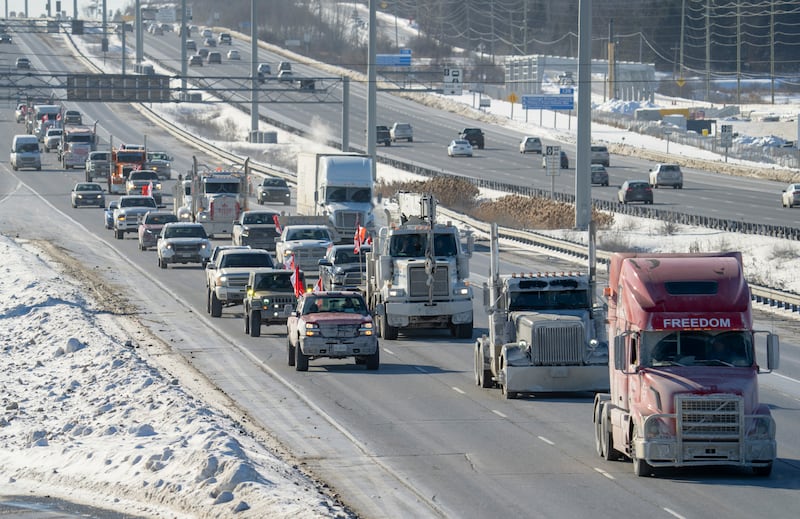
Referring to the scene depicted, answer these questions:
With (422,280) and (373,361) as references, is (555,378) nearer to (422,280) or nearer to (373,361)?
(373,361)

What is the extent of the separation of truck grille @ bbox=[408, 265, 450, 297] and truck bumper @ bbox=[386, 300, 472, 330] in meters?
0.24

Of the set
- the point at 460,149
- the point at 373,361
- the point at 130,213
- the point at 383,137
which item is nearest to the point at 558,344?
the point at 373,361

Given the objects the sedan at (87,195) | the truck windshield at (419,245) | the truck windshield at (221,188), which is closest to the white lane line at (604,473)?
the truck windshield at (419,245)

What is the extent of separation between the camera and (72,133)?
100 metres

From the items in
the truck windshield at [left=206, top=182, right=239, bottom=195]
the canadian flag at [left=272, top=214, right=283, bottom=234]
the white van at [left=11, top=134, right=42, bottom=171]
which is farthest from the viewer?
the white van at [left=11, top=134, right=42, bottom=171]

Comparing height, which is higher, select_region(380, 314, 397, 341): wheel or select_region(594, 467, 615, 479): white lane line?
select_region(380, 314, 397, 341): wheel

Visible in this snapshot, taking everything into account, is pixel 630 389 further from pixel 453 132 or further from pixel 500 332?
pixel 453 132

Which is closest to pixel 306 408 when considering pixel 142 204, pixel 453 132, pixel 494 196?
pixel 142 204

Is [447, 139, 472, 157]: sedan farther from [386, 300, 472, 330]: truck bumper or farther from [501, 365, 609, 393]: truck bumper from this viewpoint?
[501, 365, 609, 393]: truck bumper

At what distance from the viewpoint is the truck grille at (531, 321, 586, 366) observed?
83.8 ft

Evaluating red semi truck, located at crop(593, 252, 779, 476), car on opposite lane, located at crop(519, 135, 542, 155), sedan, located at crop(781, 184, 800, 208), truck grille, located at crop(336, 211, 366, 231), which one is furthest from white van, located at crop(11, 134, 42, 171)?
red semi truck, located at crop(593, 252, 779, 476)

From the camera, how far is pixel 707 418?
18.3 metres

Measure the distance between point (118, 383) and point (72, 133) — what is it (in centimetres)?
7660

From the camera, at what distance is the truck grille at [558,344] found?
25.5 meters
